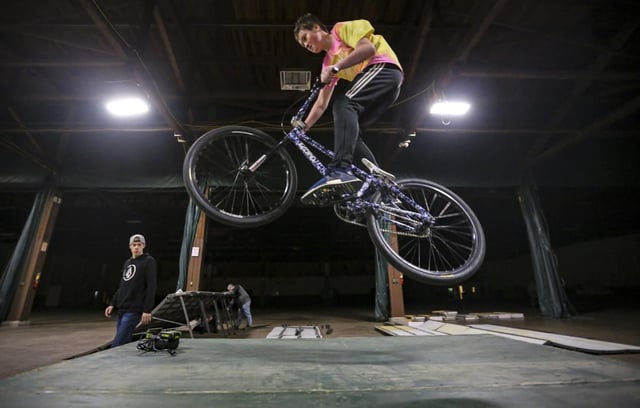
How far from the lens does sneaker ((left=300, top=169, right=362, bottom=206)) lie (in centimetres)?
216

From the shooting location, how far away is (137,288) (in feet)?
12.2

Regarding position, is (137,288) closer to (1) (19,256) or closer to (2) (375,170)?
(2) (375,170)

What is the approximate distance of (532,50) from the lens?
667 centimetres

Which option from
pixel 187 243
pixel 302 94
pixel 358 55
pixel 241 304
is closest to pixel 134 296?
pixel 358 55

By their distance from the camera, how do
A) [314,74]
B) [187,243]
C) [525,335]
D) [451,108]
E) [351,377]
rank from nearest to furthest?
[351,377] → [525,335] → [451,108] → [314,74] → [187,243]

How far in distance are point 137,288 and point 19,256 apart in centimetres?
669

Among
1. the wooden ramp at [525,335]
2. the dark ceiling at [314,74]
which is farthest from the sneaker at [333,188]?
the dark ceiling at [314,74]

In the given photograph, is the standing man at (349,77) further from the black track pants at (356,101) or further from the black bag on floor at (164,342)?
the black bag on floor at (164,342)

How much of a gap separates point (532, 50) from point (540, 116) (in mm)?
2629

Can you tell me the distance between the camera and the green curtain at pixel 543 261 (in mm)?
8203

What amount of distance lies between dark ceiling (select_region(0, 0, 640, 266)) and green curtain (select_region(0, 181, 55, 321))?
54cm

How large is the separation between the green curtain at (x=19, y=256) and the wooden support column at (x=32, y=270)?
6 centimetres

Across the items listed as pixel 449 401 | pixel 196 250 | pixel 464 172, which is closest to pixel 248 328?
pixel 196 250

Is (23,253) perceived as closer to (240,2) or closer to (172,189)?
(172,189)
